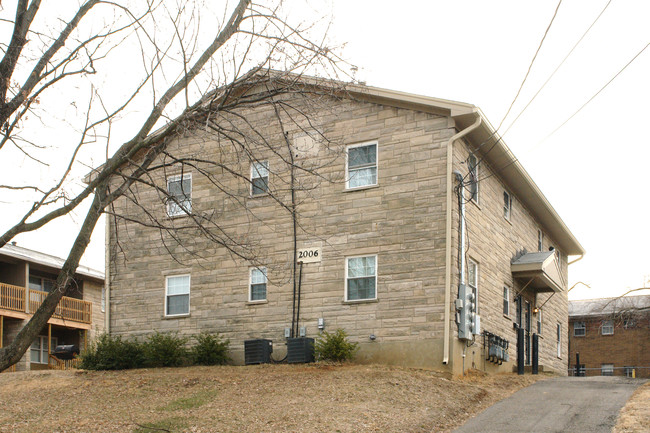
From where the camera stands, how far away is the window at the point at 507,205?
2392 centimetres

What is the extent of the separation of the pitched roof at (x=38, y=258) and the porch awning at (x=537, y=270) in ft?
66.3

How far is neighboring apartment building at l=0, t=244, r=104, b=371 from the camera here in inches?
1276

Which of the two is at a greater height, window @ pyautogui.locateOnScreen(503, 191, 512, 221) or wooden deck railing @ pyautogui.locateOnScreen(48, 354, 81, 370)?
window @ pyautogui.locateOnScreen(503, 191, 512, 221)

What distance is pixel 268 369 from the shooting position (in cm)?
1859

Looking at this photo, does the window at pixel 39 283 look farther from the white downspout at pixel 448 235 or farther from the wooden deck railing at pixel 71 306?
the white downspout at pixel 448 235

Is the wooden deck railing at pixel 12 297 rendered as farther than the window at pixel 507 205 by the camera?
Yes

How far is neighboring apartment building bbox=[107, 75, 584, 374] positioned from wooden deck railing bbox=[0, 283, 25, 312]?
10887mm

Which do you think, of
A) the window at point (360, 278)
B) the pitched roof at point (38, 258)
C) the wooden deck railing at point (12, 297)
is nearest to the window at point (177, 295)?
the window at point (360, 278)

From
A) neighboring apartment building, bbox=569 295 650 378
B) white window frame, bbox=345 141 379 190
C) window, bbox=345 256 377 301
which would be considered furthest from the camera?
neighboring apartment building, bbox=569 295 650 378

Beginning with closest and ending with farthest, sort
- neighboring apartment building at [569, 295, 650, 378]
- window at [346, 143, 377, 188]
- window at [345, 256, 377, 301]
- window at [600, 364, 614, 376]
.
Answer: window at [345, 256, 377, 301]
window at [346, 143, 377, 188]
neighboring apartment building at [569, 295, 650, 378]
window at [600, 364, 614, 376]

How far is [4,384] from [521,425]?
12.9 meters

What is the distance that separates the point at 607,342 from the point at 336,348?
34.9 meters

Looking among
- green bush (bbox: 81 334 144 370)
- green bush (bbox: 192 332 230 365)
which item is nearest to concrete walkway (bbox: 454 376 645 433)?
green bush (bbox: 192 332 230 365)

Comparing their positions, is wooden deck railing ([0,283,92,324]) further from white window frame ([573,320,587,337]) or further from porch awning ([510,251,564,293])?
white window frame ([573,320,587,337])
